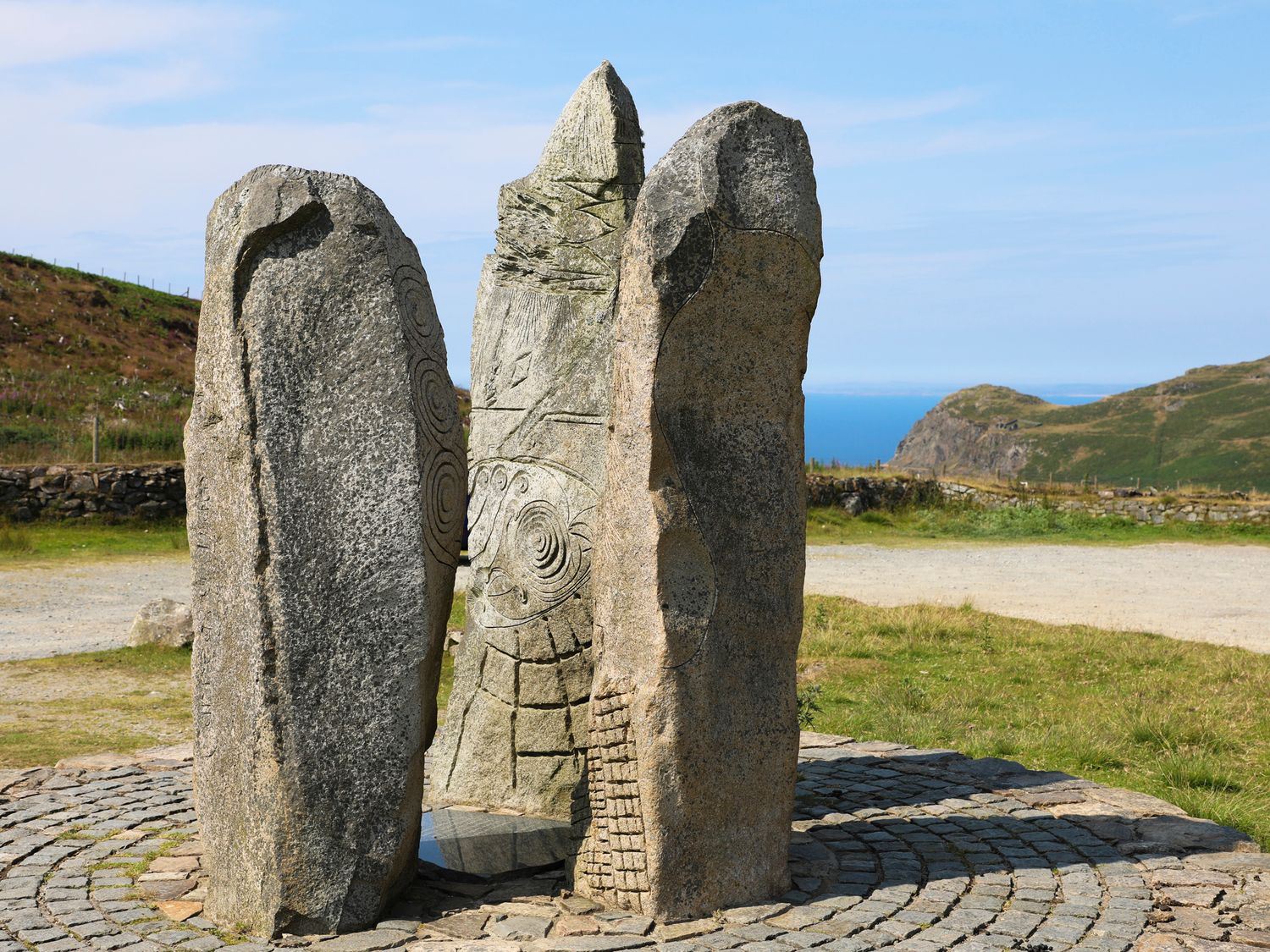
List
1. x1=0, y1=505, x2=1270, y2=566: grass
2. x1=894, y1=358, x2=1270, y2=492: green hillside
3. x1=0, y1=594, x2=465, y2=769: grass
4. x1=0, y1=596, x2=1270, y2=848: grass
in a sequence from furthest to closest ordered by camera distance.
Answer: x1=894, y1=358, x2=1270, y2=492: green hillside → x1=0, y1=505, x2=1270, y2=566: grass → x1=0, y1=594, x2=465, y2=769: grass → x1=0, y1=596, x2=1270, y2=848: grass

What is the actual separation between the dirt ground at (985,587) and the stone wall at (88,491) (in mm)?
2564

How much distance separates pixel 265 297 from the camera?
4816 millimetres

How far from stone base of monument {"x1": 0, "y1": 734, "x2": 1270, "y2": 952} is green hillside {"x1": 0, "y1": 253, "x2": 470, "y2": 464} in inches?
616

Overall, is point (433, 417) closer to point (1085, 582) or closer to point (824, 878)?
point (824, 878)

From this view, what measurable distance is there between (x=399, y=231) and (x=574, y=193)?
1.93m

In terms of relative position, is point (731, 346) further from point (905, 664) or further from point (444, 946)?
point (905, 664)

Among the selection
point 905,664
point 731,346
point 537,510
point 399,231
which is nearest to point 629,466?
point 731,346

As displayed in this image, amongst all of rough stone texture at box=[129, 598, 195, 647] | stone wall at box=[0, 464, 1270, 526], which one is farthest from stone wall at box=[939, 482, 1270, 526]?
rough stone texture at box=[129, 598, 195, 647]

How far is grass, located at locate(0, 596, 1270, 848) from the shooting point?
305 inches

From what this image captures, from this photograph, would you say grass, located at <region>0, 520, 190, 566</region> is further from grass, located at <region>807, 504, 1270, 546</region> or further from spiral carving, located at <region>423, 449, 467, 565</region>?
spiral carving, located at <region>423, 449, 467, 565</region>

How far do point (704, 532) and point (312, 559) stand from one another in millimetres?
1469

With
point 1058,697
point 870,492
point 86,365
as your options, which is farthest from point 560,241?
point 86,365

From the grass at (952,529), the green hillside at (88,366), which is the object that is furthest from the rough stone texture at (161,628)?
the green hillside at (88,366)

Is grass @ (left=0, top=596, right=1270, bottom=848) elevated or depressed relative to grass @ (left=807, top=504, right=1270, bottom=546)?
depressed
